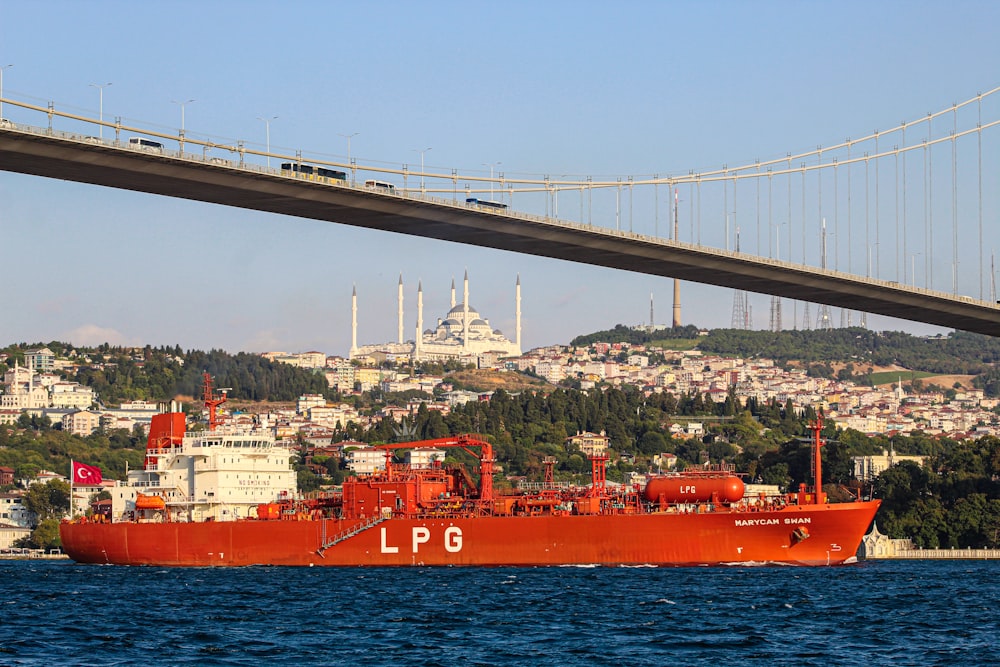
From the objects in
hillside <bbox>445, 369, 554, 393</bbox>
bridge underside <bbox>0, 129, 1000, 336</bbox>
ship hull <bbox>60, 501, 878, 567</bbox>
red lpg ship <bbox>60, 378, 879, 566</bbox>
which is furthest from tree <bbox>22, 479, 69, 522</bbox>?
hillside <bbox>445, 369, 554, 393</bbox>

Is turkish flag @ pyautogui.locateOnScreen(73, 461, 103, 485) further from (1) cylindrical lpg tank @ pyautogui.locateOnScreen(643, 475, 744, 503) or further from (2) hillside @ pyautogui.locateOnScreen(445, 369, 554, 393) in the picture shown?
(2) hillside @ pyautogui.locateOnScreen(445, 369, 554, 393)

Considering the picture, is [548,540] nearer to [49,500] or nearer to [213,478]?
[213,478]

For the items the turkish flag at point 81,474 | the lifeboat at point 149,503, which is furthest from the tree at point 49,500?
the lifeboat at point 149,503

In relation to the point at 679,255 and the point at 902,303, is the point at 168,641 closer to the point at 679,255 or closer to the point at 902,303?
the point at 679,255

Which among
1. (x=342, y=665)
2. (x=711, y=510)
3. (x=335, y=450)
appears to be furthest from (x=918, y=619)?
(x=335, y=450)

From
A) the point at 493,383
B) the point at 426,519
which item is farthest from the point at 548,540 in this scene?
the point at 493,383

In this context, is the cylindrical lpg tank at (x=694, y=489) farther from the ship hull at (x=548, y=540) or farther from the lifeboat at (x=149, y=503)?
the lifeboat at (x=149, y=503)

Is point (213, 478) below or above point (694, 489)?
above
